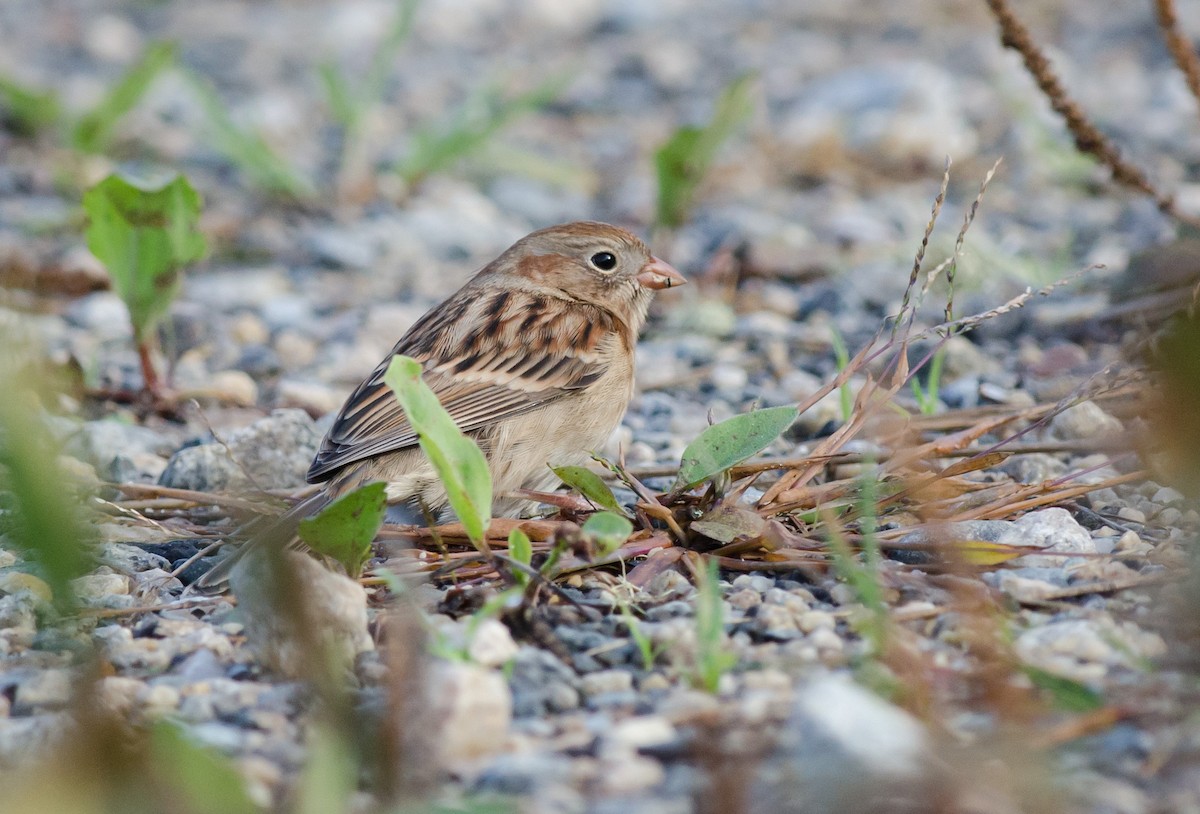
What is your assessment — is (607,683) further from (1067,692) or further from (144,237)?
(144,237)

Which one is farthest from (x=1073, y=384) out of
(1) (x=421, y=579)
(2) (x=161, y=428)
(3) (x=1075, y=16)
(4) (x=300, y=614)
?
(3) (x=1075, y=16)

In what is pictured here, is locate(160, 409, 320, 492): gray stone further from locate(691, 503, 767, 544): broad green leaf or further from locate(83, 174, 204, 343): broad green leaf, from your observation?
locate(691, 503, 767, 544): broad green leaf

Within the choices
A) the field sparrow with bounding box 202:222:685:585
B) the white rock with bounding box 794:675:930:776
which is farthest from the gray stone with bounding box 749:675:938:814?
the field sparrow with bounding box 202:222:685:585

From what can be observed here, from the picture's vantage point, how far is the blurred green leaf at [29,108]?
769cm

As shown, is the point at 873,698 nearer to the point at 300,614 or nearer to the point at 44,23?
the point at 300,614

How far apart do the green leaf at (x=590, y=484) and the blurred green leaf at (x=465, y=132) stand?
407cm

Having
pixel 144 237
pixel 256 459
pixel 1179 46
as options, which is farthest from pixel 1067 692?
pixel 144 237

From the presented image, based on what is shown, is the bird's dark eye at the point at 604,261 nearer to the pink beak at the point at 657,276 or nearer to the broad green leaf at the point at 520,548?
the pink beak at the point at 657,276

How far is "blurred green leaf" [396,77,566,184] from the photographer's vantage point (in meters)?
7.09

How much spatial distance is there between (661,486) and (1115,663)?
178cm

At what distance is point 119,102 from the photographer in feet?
23.6

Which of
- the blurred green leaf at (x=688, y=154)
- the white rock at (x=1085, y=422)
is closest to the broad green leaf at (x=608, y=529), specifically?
the white rock at (x=1085, y=422)

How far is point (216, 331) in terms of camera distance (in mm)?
5957

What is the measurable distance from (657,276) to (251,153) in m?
3.00
